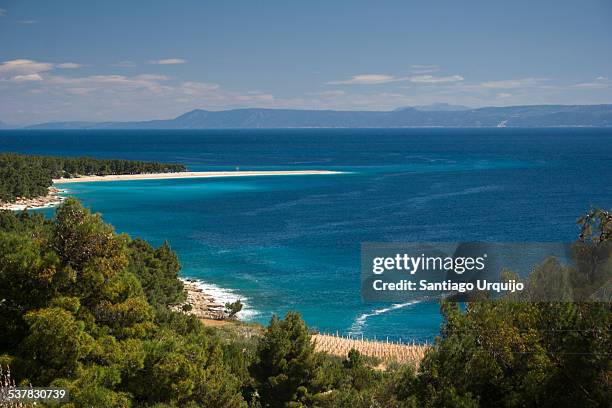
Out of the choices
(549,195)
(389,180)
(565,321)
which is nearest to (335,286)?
(565,321)

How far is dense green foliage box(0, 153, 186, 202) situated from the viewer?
70.9m

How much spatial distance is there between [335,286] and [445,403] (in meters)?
29.4

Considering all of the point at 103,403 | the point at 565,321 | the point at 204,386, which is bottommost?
the point at 204,386

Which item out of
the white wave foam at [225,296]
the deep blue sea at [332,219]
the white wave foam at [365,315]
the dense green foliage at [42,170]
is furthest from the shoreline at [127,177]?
the white wave foam at [365,315]

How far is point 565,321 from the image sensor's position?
9.73 m

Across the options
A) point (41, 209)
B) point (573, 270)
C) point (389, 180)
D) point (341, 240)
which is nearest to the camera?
point (573, 270)

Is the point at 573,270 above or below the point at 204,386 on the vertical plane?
above

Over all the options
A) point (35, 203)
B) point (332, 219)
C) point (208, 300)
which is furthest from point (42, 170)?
point (208, 300)

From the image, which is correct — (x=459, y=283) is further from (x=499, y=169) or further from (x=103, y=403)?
(x=499, y=169)

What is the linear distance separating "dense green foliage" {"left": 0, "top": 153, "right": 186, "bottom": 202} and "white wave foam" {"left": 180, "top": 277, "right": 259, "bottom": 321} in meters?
38.7

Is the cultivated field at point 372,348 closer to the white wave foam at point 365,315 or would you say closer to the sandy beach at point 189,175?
the white wave foam at point 365,315

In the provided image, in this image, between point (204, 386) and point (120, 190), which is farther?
point (120, 190)

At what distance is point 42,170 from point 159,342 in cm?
7907

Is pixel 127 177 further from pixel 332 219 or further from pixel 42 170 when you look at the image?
pixel 332 219
